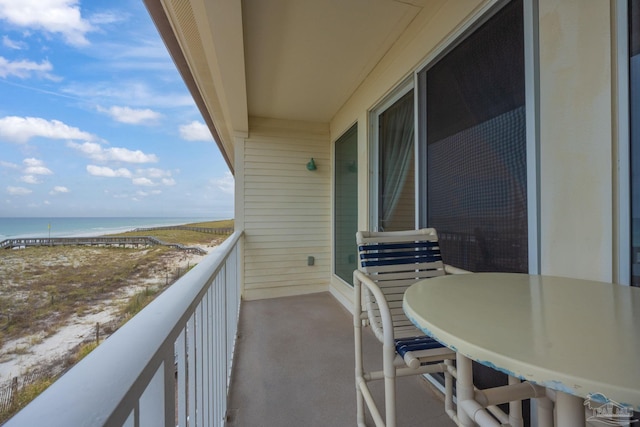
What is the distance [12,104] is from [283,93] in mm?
2384

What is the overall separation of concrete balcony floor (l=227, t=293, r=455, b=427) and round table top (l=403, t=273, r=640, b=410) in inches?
46.2

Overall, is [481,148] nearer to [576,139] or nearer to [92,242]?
[576,139]

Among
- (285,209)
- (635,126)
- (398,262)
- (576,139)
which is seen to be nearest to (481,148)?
(576,139)

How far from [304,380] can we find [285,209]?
2404mm

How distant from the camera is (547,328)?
58 centimetres

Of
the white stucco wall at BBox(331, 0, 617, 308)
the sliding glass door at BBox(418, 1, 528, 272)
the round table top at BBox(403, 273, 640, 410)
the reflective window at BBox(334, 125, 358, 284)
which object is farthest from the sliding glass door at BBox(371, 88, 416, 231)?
the round table top at BBox(403, 273, 640, 410)

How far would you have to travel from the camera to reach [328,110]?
368 centimetres

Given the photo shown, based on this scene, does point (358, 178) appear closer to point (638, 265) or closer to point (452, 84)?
A: point (452, 84)

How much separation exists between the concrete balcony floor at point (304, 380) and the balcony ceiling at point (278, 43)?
2.41 m

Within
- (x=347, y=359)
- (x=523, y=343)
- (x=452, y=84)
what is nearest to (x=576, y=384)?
(x=523, y=343)

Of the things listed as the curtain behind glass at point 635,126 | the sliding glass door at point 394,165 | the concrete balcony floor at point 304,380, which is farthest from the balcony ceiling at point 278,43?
the concrete balcony floor at point 304,380

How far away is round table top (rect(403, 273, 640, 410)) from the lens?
424 millimetres

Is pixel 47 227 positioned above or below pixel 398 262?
above

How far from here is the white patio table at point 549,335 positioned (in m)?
0.42
